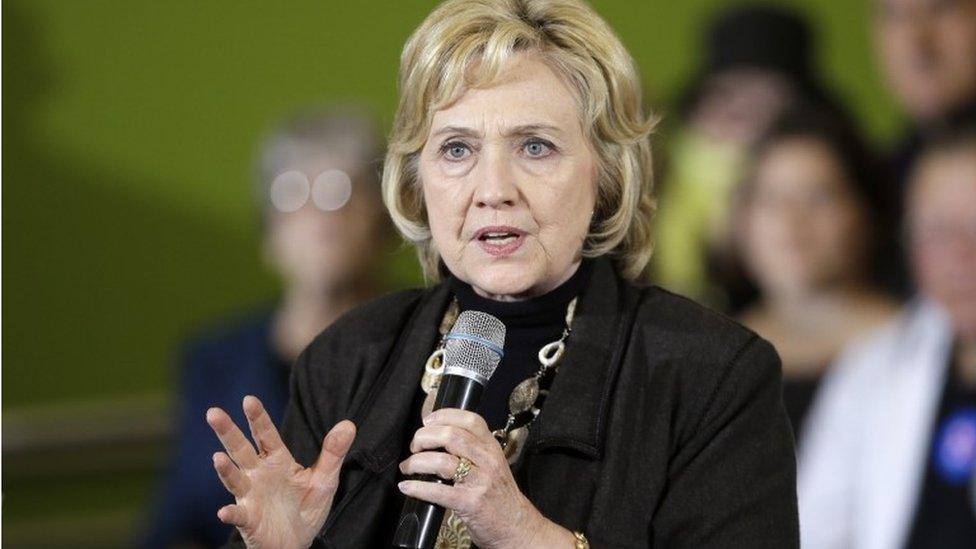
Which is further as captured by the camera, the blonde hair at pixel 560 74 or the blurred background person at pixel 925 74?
the blurred background person at pixel 925 74

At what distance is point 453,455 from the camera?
1220mm

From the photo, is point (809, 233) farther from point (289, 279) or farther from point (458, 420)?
point (458, 420)

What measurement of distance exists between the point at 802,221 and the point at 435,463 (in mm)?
2736

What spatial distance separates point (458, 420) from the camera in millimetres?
1231

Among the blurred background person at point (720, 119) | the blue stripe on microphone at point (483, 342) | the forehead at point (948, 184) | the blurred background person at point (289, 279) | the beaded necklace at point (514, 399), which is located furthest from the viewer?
the blurred background person at point (720, 119)

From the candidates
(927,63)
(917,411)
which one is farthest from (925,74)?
(917,411)

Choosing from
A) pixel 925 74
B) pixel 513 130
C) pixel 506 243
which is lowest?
pixel 506 243

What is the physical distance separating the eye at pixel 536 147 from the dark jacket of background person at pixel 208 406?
205 cm

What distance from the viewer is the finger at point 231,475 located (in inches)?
50.3

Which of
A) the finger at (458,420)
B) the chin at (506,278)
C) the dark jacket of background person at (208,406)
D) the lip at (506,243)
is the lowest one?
the dark jacket of background person at (208,406)

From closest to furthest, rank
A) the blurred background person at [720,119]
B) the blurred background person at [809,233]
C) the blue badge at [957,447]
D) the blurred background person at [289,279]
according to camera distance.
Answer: the blue badge at [957,447] → the blurred background person at [289,279] → the blurred background person at [809,233] → the blurred background person at [720,119]

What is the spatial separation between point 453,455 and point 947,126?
265cm

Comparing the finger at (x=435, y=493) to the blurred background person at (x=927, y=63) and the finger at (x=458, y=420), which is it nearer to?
the finger at (x=458, y=420)

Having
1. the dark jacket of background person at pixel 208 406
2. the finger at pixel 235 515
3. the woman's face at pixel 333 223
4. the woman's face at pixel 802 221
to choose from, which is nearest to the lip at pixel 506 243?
the finger at pixel 235 515
